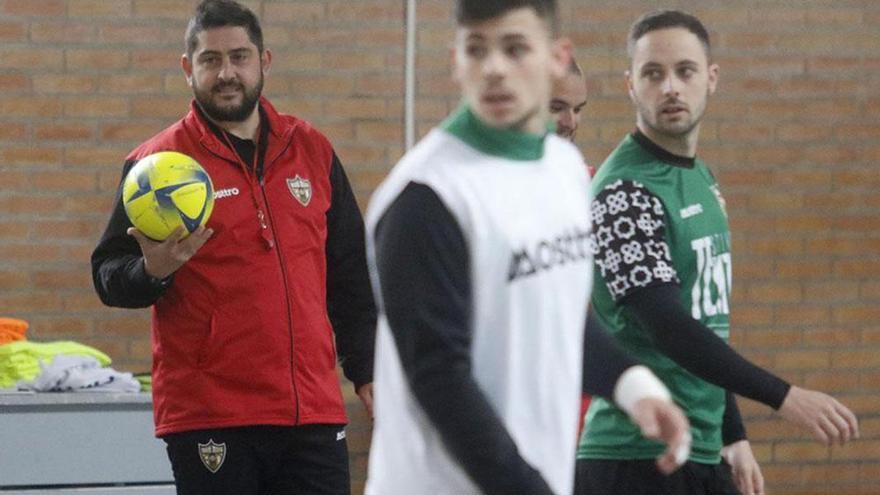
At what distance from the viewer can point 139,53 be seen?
677 cm

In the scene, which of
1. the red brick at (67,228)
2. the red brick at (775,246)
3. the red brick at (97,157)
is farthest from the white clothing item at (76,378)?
the red brick at (775,246)

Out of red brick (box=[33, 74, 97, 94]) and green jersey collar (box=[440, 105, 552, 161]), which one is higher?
red brick (box=[33, 74, 97, 94])

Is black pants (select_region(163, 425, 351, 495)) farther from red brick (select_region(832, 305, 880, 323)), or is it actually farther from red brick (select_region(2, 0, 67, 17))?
red brick (select_region(832, 305, 880, 323))

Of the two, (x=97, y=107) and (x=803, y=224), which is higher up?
(x=97, y=107)

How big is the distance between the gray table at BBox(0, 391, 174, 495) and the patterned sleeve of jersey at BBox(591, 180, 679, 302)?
8.38ft

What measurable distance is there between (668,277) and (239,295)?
4.14ft

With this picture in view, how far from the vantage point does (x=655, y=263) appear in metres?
3.65

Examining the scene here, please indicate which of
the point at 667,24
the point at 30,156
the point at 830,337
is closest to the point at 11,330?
the point at 30,156

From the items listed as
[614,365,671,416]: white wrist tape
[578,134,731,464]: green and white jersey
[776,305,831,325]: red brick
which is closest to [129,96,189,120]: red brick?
[776,305,831,325]: red brick

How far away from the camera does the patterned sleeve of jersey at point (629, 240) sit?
3646mm

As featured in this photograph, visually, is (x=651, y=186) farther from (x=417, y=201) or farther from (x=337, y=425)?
(x=417, y=201)

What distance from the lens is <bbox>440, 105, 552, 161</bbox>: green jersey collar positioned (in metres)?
2.58

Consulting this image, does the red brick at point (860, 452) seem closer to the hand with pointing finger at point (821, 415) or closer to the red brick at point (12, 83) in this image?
the red brick at point (12, 83)

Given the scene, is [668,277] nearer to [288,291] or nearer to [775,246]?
[288,291]
